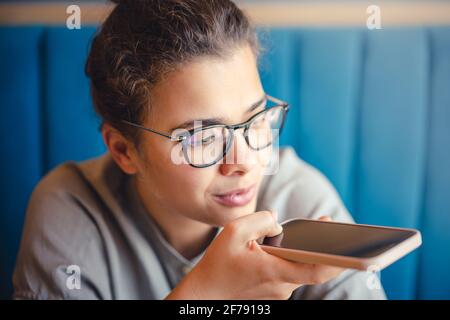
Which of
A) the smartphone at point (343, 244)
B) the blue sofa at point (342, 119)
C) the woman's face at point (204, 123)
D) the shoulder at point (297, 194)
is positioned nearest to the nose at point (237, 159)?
the woman's face at point (204, 123)

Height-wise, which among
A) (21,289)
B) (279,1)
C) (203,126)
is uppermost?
(279,1)

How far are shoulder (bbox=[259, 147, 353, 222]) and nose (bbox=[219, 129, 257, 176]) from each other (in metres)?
0.21

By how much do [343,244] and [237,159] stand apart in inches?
7.9

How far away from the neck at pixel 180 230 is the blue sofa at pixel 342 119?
0.31 meters

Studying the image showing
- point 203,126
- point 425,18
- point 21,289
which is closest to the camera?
point 203,126

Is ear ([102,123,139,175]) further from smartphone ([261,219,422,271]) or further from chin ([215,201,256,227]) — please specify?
smartphone ([261,219,422,271])

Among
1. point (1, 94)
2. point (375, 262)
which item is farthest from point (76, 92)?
point (375, 262)

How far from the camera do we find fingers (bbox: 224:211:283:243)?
22.6 inches

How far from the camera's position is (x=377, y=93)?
0.93m

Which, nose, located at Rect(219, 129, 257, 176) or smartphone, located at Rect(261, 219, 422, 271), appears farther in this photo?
nose, located at Rect(219, 129, 257, 176)

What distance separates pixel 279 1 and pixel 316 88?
20 centimetres

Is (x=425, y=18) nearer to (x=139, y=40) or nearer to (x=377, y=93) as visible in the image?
(x=377, y=93)

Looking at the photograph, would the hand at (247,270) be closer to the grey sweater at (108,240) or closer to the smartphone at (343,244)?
the smartphone at (343,244)

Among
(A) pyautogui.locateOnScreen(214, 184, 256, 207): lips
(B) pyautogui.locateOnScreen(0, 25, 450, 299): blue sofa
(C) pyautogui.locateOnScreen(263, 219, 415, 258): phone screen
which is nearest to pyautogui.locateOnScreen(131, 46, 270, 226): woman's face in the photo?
(A) pyautogui.locateOnScreen(214, 184, 256, 207): lips
